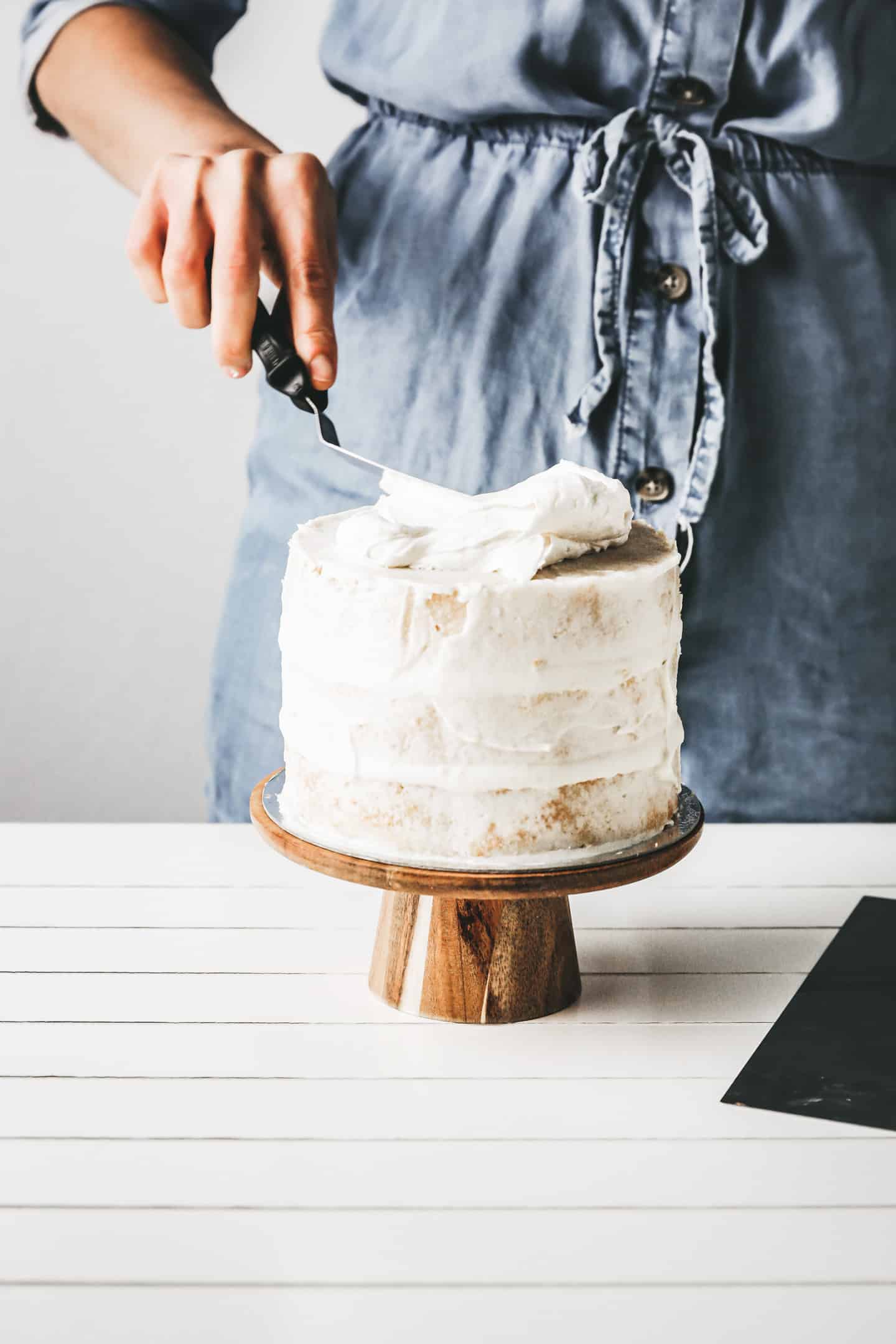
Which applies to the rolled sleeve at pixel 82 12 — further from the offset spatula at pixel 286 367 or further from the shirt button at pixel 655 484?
the shirt button at pixel 655 484

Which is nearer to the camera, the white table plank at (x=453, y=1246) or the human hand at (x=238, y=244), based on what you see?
the white table plank at (x=453, y=1246)

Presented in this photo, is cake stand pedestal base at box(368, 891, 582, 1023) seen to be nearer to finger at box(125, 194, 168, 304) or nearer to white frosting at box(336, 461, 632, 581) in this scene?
white frosting at box(336, 461, 632, 581)

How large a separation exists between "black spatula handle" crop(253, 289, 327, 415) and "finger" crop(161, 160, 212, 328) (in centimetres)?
5

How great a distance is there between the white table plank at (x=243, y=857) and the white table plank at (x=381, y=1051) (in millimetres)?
268

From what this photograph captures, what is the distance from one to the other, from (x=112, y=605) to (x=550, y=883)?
5.91 ft

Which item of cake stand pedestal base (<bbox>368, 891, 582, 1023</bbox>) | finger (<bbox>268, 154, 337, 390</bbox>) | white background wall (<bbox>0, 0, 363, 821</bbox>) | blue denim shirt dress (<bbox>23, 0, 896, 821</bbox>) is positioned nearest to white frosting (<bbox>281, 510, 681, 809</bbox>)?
cake stand pedestal base (<bbox>368, 891, 582, 1023</bbox>)

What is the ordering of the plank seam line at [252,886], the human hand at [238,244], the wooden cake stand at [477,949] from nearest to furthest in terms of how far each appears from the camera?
the wooden cake stand at [477,949]
the human hand at [238,244]
the plank seam line at [252,886]

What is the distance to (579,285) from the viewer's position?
1.43 metres

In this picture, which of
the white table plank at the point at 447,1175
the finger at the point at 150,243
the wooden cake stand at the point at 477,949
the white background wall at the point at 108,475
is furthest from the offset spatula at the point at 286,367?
the white background wall at the point at 108,475

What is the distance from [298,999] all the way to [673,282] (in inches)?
30.0

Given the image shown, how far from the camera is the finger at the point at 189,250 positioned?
3.95 feet

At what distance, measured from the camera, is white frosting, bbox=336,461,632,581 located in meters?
0.99

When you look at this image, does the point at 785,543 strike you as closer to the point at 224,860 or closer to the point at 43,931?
the point at 224,860

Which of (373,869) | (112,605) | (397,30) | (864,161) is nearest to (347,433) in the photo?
(397,30)
